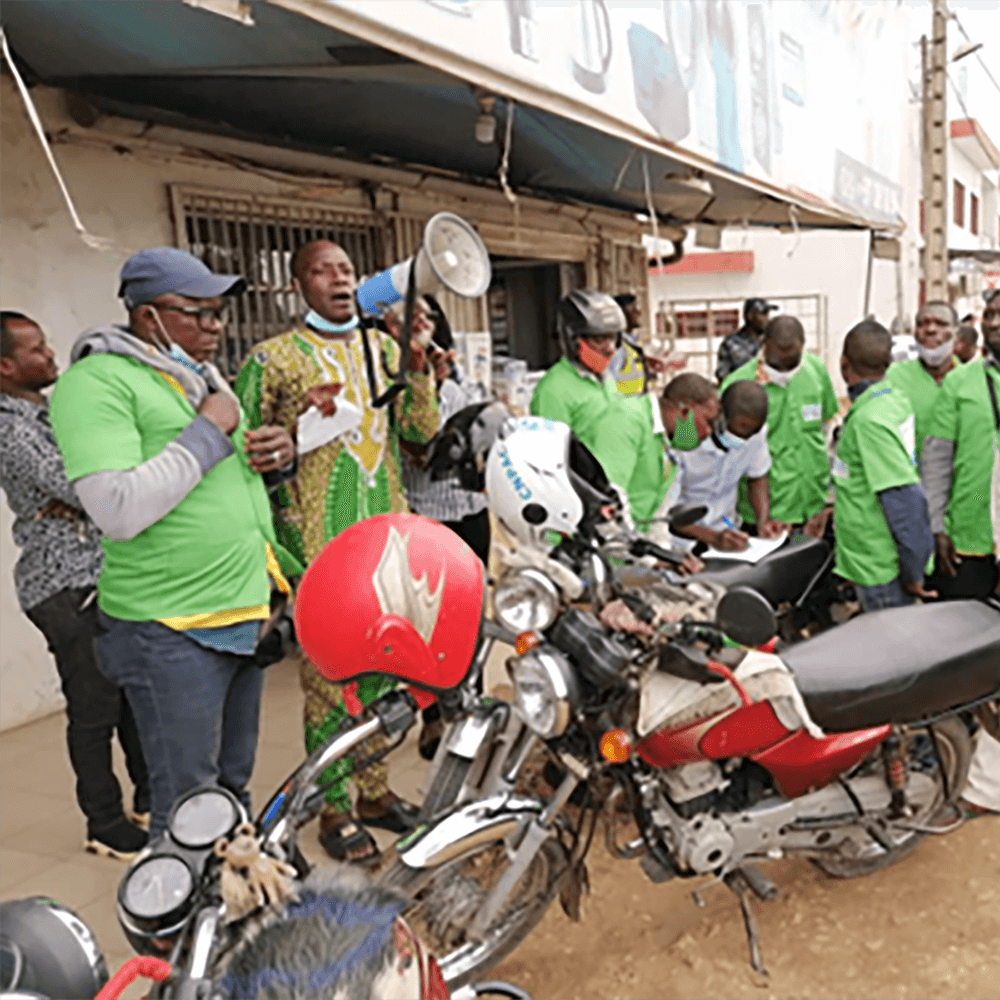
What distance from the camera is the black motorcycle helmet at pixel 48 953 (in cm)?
93

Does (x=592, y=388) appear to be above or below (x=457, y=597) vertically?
above

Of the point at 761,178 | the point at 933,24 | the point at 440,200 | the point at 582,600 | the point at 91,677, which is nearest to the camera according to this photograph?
the point at 582,600

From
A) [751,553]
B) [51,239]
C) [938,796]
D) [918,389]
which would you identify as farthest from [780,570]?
[51,239]

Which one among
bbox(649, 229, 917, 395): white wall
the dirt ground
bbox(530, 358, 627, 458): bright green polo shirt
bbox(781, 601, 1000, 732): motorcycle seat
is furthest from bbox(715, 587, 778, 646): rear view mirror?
bbox(649, 229, 917, 395): white wall

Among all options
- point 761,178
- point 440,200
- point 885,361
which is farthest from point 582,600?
point 440,200

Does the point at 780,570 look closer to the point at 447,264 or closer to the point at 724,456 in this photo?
the point at 724,456

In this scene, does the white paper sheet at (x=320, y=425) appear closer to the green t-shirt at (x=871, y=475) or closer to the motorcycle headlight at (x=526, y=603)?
the motorcycle headlight at (x=526, y=603)

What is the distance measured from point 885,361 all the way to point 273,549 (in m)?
2.35

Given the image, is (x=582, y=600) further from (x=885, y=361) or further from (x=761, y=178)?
(x=761, y=178)

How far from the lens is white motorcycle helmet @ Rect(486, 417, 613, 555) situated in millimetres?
2252

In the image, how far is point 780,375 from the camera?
4.76 meters

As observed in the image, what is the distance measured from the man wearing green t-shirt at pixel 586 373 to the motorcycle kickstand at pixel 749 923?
164 centimetres

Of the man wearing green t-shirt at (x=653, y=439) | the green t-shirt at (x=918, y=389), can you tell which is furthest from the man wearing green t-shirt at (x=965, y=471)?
the man wearing green t-shirt at (x=653, y=439)

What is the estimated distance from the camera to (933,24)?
1121cm
